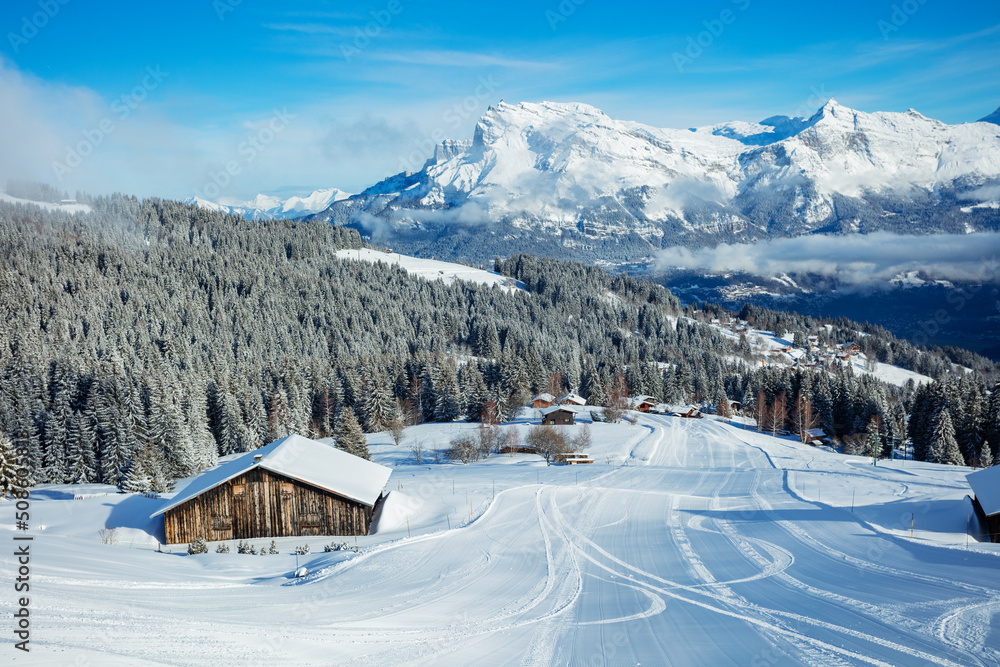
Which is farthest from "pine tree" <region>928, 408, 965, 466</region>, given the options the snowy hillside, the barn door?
the snowy hillside

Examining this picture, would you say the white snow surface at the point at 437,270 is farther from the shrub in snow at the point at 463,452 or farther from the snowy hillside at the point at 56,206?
the shrub in snow at the point at 463,452

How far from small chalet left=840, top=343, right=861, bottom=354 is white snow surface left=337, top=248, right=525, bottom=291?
109 m

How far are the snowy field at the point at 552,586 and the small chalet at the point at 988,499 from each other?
1.11 metres

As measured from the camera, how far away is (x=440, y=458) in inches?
2482

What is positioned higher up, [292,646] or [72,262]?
[72,262]

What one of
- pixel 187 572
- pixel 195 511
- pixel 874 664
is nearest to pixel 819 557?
pixel 874 664

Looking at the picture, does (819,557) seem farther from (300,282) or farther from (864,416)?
(300,282)

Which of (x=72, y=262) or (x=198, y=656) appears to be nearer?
(x=198, y=656)

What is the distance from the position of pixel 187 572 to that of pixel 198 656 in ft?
33.4

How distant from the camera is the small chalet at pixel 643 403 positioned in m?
99.4

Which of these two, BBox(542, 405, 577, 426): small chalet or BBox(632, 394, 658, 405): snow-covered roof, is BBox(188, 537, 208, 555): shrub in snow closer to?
BBox(542, 405, 577, 426): small chalet

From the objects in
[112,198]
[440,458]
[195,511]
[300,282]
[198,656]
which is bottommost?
[440,458]

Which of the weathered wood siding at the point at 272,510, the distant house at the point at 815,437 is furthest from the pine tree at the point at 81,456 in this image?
the distant house at the point at 815,437

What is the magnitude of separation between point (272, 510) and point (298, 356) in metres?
87.8
